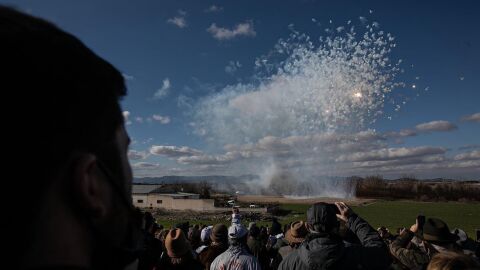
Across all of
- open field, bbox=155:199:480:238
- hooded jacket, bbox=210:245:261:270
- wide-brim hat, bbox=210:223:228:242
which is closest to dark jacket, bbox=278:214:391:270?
hooded jacket, bbox=210:245:261:270

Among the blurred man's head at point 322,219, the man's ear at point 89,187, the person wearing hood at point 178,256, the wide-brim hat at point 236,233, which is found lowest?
the person wearing hood at point 178,256

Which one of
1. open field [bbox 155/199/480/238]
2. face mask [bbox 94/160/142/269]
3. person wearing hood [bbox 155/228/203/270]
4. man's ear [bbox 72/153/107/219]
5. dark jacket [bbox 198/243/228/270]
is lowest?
open field [bbox 155/199/480/238]

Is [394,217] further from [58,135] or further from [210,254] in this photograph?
[58,135]

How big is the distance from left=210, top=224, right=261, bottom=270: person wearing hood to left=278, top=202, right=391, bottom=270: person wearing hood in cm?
105

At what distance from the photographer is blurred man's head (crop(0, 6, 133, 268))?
0.90m

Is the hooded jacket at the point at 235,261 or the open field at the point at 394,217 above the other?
the hooded jacket at the point at 235,261

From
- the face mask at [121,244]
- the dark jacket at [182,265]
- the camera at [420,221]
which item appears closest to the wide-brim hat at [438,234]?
the camera at [420,221]

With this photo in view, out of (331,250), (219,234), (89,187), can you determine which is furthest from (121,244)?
(219,234)

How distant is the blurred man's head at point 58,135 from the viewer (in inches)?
35.4

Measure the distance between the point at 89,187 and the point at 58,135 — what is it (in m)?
0.17

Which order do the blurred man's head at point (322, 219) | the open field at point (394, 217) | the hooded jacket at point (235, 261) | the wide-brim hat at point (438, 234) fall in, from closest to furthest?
the blurred man's head at point (322, 219) → the wide-brim hat at point (438, 234) → the hooded jacket at point (235, 261) → the open field at point (394, 217)

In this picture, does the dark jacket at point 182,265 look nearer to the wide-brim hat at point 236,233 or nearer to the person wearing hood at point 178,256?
the person wearing hood at point 178,256

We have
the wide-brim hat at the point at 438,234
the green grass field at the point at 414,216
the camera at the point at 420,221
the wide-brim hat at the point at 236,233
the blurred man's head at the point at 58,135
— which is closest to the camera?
the blurred man's head at the point at 58,135

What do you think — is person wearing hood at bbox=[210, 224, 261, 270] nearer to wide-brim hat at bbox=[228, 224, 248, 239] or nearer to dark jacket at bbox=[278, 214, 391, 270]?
wide-brim hat at bbox=[228, 224, 248, 239]
